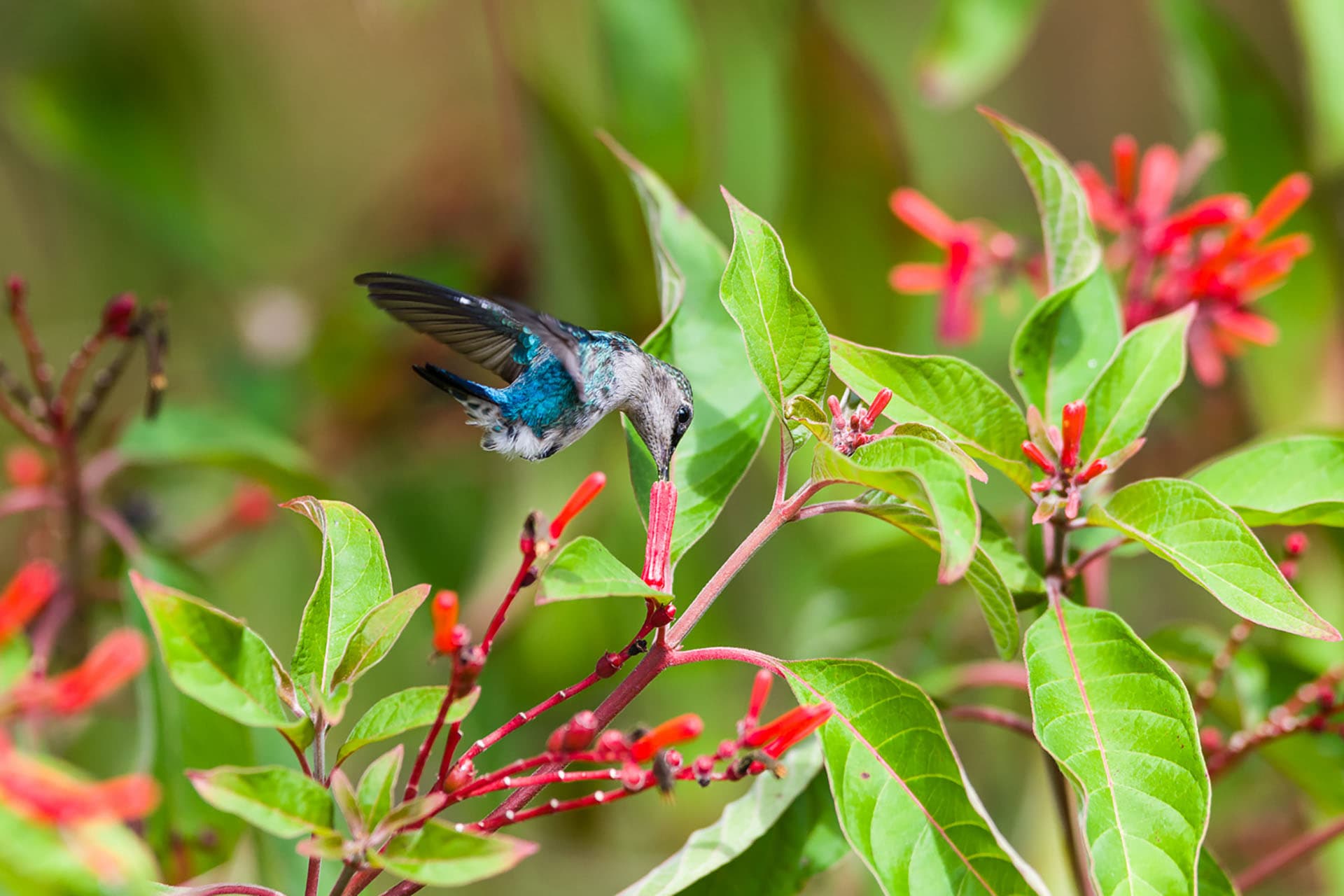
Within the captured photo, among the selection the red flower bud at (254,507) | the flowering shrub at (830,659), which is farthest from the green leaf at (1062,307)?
the red flower bud at (254,507)

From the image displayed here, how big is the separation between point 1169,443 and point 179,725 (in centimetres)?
132

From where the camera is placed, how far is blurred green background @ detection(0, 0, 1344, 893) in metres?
1.28

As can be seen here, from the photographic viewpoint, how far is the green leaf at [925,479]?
17.7 inches

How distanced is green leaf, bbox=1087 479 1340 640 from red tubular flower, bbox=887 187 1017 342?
31 centimetres

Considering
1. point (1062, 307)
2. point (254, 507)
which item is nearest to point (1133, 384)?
point (1062, 307)

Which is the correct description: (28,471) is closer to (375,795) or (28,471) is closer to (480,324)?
(480,324)

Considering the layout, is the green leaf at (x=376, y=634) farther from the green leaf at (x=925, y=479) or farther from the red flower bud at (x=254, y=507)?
the red flower bud at (x=254, y=507)

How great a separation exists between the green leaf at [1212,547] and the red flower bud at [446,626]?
0.34 m

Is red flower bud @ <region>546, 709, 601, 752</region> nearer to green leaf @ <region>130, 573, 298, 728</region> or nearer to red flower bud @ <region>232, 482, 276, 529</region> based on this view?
green leaf @ <region>130, 573, 298, 728</region>

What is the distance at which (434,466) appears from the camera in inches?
77.3

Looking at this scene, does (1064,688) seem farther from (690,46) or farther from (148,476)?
(148,476)

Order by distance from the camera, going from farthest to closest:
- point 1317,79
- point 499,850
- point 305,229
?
point 305,229, point 1317,79, point 499,850

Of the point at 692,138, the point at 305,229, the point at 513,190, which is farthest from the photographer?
the point at 305,229

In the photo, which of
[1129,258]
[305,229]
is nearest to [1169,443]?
[1129,258]
